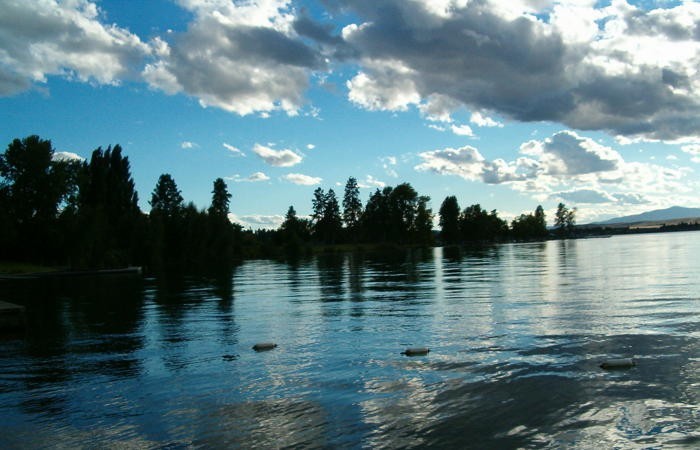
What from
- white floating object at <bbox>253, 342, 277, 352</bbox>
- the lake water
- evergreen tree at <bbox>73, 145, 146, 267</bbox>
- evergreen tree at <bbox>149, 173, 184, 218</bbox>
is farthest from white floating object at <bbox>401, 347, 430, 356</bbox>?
evergreen tree at <bbox>149, 173, 184, 218</bbox>

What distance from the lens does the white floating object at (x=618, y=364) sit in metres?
14.0

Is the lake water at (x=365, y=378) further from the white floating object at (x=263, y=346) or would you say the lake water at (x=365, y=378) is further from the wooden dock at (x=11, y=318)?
the wooden dock at (x=11, y=318)

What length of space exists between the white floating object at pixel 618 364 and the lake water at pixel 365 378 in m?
0.22

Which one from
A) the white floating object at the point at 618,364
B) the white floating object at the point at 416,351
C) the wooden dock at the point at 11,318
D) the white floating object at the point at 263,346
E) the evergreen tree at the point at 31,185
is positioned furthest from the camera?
the evergreen tree at the point at 31,185

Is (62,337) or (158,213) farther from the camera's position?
(158,213)

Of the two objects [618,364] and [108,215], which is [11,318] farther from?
[108,215]

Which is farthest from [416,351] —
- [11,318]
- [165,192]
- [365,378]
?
[165,192]

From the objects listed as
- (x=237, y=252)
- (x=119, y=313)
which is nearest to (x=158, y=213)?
(x=237, y=252)

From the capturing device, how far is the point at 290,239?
543ft

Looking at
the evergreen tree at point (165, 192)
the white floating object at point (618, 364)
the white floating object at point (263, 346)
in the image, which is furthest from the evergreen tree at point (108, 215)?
the white floating object at point (618, 364)

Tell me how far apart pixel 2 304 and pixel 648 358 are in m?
26.5

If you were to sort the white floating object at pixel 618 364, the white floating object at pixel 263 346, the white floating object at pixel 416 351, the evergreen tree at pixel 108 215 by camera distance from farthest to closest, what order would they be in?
the evergreen tree at pixel 108 215 < the white floating object at pixel 263 346 < the white floating object at pixel 416 351 < the white floating object at pixel 618 364

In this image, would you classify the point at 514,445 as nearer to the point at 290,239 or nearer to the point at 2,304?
the point at 2,304

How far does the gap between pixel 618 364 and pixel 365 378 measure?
6.43 meters
